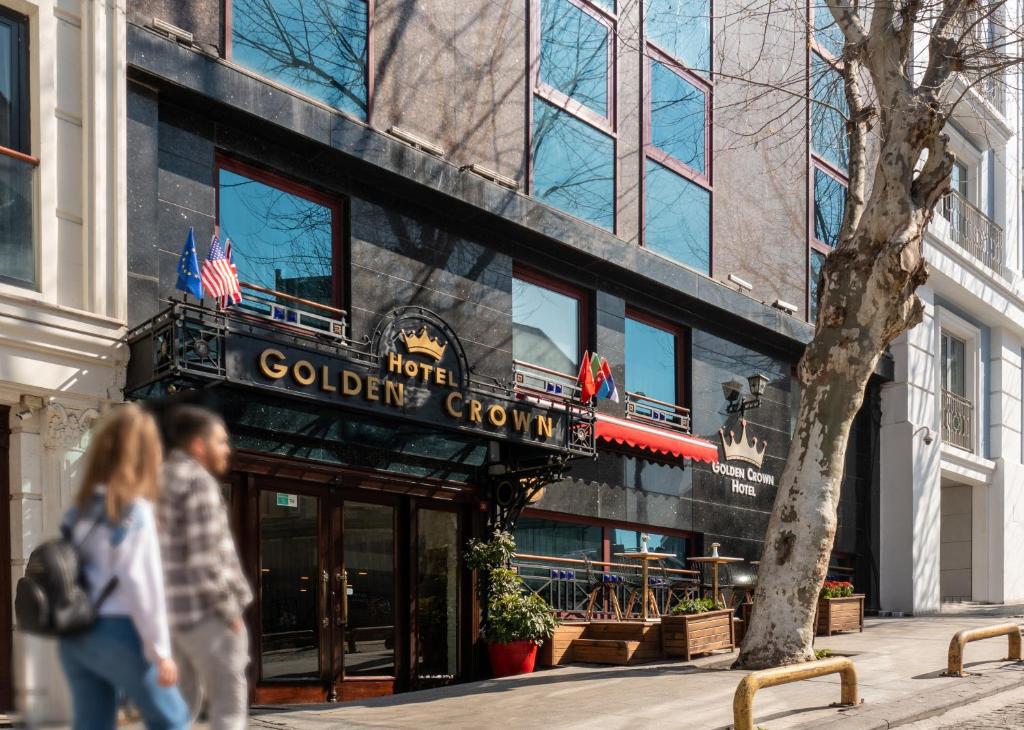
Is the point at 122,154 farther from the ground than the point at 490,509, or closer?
farther from the ground

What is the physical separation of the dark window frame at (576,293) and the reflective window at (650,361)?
1133 millimetres

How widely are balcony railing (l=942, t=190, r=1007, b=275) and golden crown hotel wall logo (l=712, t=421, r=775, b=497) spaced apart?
24.9 ft

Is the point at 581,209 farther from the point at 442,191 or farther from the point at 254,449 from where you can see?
the point at 254,449

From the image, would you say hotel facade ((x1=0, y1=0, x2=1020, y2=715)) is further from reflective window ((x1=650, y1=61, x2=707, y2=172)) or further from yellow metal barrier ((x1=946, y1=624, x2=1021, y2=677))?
yellow metal barrier ((x1=946, y1=624, x2=1021, y2=677))

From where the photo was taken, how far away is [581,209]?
16.6 metres

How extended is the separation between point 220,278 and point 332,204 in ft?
8.48

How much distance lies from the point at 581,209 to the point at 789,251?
6.02 m

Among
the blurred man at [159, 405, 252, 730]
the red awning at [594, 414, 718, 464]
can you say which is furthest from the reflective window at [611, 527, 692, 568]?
the blurred man at [159, 405, 252, 730]

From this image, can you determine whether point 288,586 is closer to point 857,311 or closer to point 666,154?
point 857,311

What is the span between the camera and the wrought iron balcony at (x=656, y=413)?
17.2m

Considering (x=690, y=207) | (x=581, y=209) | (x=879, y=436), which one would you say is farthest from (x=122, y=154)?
(x=879, y=436)

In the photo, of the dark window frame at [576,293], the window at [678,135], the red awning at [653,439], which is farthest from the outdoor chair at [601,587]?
the window at [678,135]

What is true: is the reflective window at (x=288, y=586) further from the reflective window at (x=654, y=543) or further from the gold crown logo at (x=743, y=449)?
the gold crown logo at (x=743, y=449)

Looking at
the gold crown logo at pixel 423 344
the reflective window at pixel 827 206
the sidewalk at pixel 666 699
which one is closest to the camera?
the sidewalk at pixel 666 699
